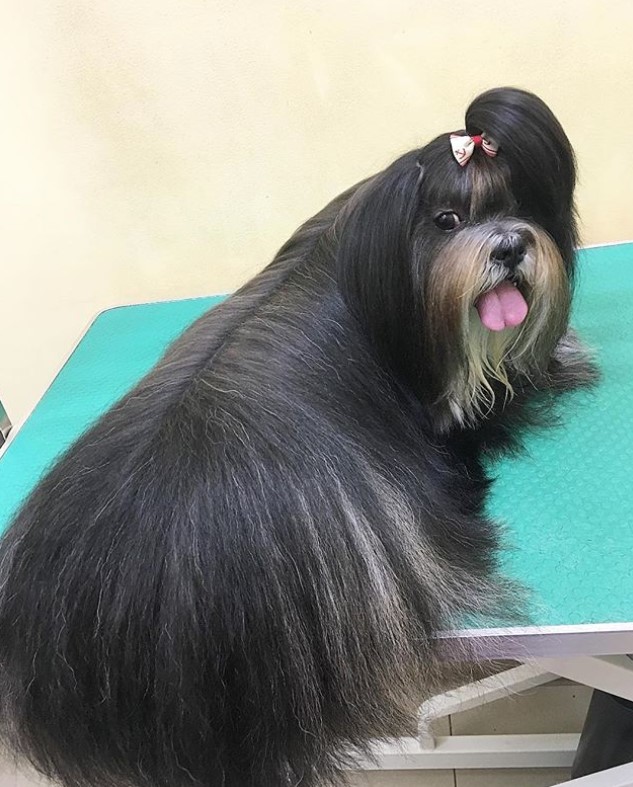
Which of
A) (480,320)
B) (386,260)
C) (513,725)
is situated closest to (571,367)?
(480,320)

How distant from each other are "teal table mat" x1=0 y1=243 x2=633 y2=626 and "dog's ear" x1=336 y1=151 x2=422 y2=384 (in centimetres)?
28

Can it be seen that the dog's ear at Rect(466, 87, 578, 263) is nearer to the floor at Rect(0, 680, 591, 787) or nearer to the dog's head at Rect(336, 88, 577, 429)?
the dog's head at Rect(336, 88, 577, 429)

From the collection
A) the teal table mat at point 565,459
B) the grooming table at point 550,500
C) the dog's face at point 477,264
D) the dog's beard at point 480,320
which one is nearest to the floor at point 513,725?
the grooming table at point 550,500

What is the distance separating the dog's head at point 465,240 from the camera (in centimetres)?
88

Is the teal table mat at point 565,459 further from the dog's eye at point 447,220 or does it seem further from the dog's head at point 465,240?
the dog's eye at point 447,220

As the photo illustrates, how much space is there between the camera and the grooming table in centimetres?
92

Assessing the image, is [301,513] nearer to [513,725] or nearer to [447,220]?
[447,220]

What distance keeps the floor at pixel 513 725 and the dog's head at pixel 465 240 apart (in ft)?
3.24

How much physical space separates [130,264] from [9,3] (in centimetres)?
59

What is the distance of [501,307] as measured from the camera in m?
0.92

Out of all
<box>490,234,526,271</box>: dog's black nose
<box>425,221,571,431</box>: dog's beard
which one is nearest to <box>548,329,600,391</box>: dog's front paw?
<box>425,221,571,431</box>: dog's beard

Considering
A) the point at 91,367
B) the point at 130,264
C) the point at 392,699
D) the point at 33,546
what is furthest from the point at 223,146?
the point at 392,699

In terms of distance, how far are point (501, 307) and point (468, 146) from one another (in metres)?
0.19

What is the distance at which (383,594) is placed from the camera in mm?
882
